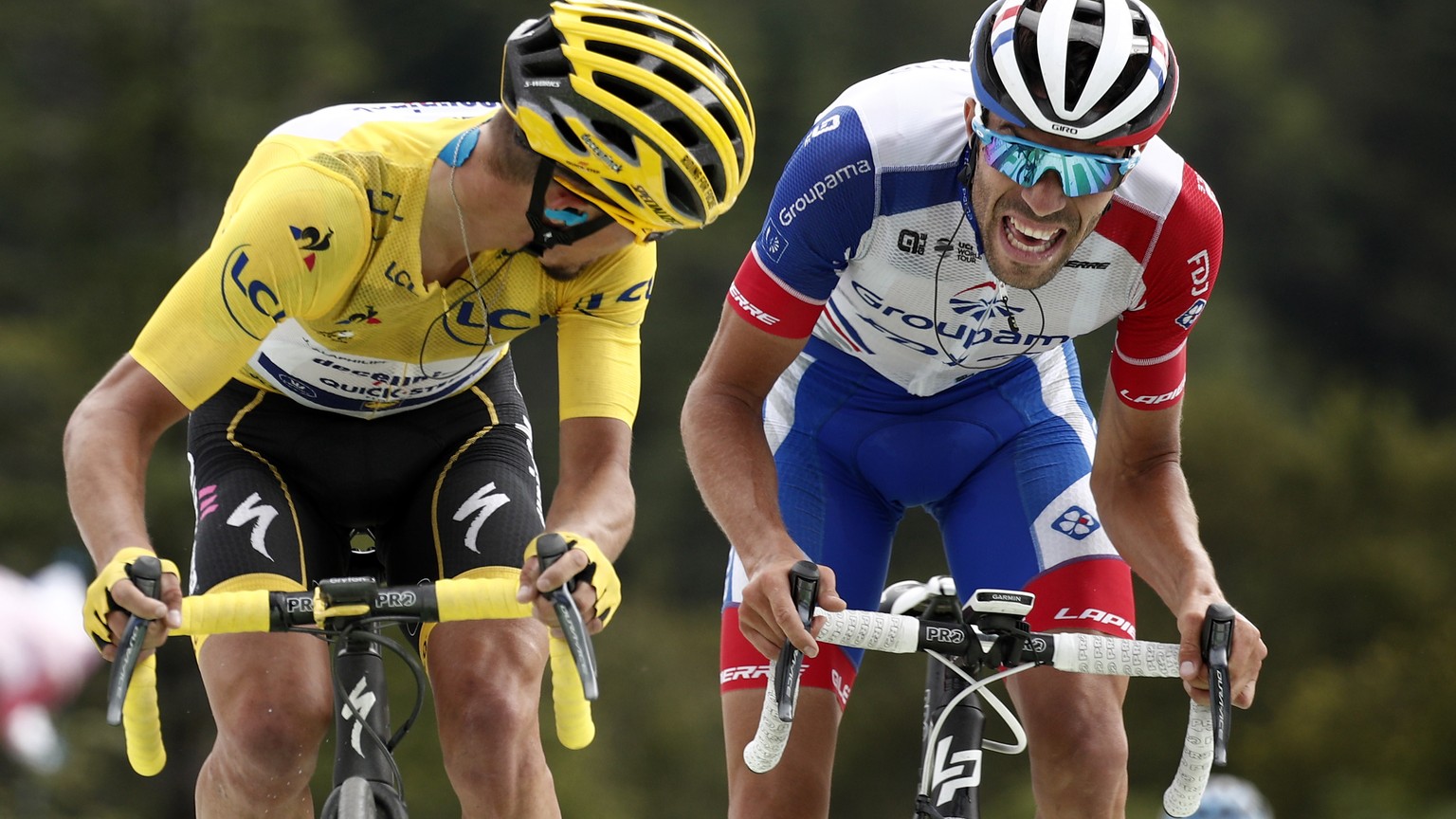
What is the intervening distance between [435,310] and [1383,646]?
27092 millimetres

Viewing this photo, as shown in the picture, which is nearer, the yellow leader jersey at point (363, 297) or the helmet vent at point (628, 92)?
the yellow leader jersey at point (363, 297)

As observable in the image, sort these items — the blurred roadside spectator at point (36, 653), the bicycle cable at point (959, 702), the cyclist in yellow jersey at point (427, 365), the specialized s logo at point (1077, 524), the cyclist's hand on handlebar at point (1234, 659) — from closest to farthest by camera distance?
the cyclist's hand on handlebar at point (1234, 659), the bicycle cable at point (959, 702), the cyclist in yellow jersey at point (427, 365), the specialized s logo at point (1077, 524), the blurred roadside spectator at point (36, 653)

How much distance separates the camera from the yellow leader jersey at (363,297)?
520 centimetres

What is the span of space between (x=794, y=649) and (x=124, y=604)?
1.46 metres

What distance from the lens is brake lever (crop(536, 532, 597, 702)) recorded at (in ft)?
15.2

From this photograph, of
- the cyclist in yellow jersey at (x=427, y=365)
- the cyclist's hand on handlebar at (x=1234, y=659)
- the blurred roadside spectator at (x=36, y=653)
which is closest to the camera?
the cyclist's hand on handlebar at (x=1234, y=659)

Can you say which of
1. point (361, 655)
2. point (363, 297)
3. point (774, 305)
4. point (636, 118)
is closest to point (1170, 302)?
point (774, 305)

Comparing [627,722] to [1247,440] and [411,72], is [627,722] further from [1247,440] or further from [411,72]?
[411,72]

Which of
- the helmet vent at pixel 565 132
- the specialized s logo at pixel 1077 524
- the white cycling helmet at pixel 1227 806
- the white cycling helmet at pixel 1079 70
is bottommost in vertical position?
the white cycling helmet at pixel 1227 806

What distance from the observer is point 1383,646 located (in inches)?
1201

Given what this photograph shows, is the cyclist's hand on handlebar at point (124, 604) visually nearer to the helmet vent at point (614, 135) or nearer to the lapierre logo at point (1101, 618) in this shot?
the helmet vent at point (614, 135)

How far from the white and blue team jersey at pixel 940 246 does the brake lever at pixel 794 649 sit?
953 mm

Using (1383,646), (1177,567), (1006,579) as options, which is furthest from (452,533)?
(1383,646)

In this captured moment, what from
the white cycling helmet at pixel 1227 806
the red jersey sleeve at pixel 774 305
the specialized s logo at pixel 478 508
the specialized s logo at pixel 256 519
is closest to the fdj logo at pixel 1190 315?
the red jersey sleeve at pixel 774 305
